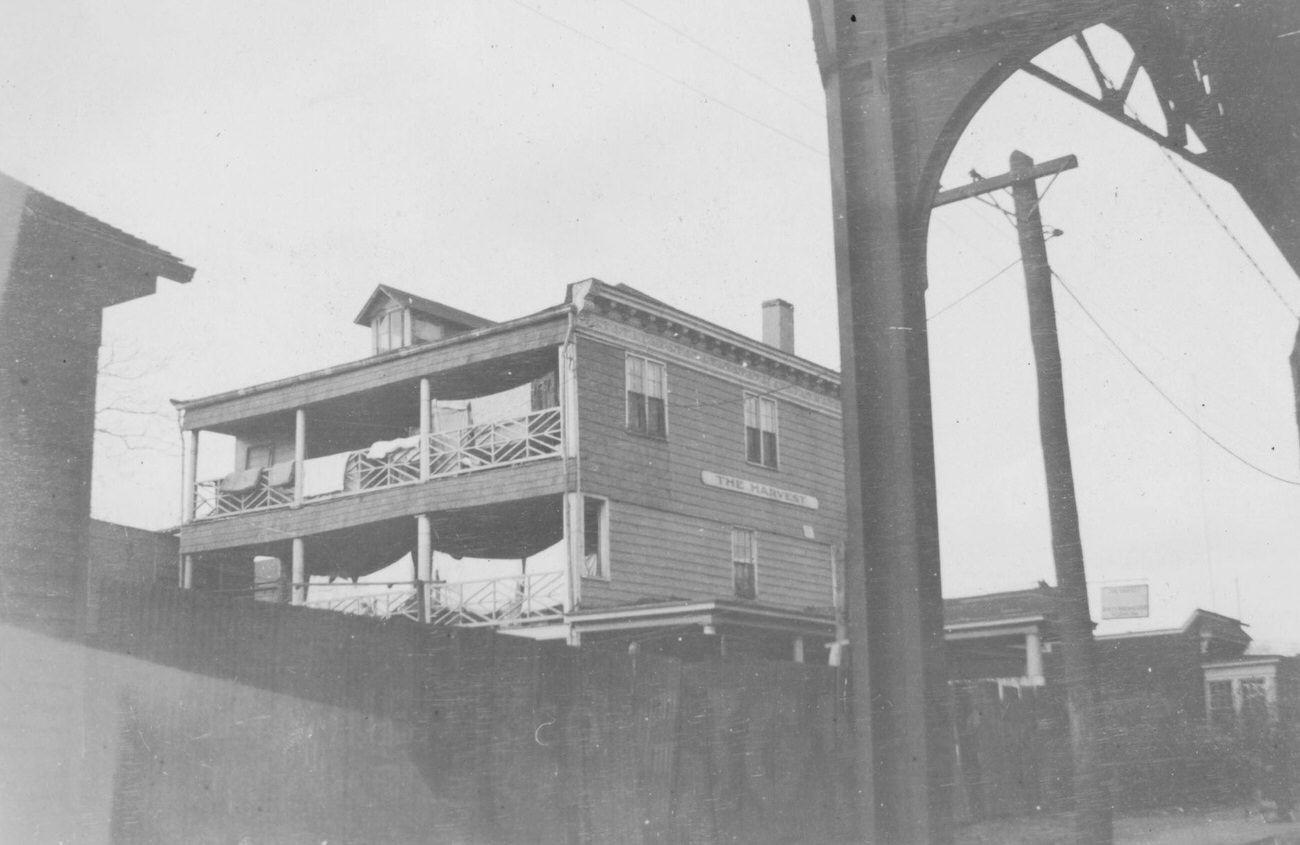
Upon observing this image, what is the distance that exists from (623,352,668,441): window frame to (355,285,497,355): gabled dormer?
6.80ft

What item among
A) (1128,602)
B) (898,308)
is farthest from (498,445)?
(1128,602)

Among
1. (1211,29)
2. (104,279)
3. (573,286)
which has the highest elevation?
(573,286)

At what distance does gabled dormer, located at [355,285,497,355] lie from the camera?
1641cm

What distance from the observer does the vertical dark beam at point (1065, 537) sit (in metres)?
11.5

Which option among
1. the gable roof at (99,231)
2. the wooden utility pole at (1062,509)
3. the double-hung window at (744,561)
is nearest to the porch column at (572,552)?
the double-hung window at (744,561)

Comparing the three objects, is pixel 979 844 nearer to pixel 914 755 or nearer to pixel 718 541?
pixel 718 541

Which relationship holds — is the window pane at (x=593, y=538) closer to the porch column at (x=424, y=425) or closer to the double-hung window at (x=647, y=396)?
the double-hung window at (x=647, y=396)

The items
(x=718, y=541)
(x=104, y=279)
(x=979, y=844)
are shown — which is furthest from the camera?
(x=718, y=541)

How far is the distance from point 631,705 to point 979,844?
6.19 metres

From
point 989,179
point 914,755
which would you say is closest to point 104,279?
point 914,755

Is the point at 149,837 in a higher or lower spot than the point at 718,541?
lower

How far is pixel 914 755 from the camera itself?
5.25m

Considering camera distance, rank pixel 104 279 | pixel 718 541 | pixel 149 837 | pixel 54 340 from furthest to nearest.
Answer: pixel 718 541 → pixel 104 279 → pixel 54 340 → pixel 149 837

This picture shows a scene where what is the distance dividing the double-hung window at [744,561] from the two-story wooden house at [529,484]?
38mm
